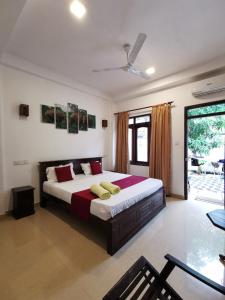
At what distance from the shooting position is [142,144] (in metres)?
5.04

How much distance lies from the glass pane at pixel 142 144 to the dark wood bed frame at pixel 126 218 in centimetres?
180

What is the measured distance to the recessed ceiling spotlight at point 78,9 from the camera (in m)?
1.95

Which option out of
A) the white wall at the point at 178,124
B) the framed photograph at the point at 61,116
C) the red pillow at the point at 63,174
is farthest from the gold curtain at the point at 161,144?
the framed photograph at the point at 61,116

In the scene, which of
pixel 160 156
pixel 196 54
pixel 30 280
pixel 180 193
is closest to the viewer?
pixel 30 280

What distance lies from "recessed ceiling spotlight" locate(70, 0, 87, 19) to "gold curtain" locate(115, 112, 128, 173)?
3.21 m

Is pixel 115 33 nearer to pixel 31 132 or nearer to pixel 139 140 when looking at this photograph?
pixel 31 132

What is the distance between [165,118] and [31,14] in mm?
3375

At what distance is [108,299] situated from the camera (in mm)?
838

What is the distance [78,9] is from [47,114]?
223 centimetres

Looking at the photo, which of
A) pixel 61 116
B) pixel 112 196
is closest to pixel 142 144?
pixel 61 116

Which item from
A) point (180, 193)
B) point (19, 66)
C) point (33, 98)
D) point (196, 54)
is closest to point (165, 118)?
point (196, 54)

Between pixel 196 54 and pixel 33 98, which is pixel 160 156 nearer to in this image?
pixel 196 54

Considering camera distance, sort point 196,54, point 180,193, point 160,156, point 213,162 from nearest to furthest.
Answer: point 196,54 → point 180,193 → point 160,156 → point 213,162

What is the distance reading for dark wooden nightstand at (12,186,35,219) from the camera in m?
2.92
